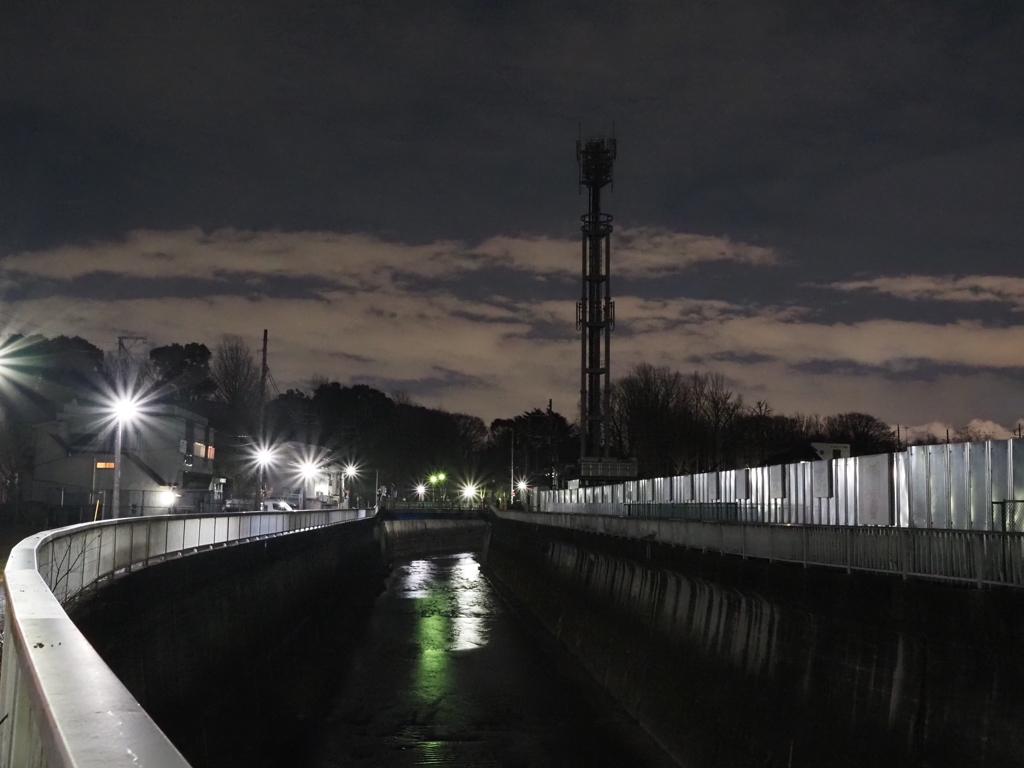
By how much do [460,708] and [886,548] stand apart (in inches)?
642

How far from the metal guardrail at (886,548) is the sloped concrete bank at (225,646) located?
11.3 meters

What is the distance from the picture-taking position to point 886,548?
16.3 meters

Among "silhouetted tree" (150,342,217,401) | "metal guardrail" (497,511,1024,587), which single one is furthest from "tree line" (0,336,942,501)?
"metal guardrail" (497,511,1024,587)

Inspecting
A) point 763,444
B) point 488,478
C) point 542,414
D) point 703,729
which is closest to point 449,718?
point 703,729

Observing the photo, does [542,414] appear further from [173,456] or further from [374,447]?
[173,456]

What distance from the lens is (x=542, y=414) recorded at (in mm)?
166000

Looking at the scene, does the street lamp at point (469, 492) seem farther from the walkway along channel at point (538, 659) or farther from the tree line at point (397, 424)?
the walkway along channel at point (538, 659)

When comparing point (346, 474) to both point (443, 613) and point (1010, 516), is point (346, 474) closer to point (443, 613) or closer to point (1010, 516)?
point (443, 613)

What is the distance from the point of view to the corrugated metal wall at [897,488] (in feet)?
71.5

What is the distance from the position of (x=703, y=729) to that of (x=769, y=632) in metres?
3.13

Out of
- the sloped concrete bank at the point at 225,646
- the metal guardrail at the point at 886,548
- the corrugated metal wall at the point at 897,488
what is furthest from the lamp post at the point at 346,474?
the metal guardrail at the point at 886,548

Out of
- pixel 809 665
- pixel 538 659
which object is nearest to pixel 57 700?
pixel 809 665

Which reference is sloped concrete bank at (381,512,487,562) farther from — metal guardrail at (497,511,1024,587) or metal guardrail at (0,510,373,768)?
metal guardrail at (0,510,373,768)

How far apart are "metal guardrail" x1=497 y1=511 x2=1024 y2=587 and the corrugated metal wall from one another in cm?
437
